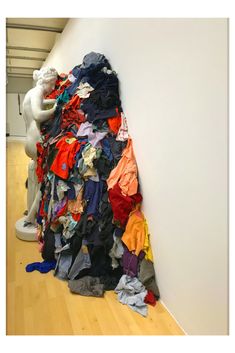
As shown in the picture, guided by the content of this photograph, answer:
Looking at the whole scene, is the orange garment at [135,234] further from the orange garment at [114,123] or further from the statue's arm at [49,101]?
the statue's arm at [49,101]

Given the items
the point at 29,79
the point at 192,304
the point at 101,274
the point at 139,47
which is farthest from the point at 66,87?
the point at 29,79

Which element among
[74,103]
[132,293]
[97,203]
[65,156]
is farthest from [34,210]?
[132,293]

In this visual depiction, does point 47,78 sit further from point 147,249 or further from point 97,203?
point 147,249

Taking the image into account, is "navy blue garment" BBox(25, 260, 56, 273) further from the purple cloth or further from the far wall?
the far wall

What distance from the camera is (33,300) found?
172 cm

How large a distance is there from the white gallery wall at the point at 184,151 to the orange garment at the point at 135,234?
0.20 feet

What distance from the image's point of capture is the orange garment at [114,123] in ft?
6.47

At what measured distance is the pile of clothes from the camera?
176 cm

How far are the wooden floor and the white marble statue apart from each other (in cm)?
71

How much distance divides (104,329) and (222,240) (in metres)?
0.84

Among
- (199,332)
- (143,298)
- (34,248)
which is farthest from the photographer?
(34,248)

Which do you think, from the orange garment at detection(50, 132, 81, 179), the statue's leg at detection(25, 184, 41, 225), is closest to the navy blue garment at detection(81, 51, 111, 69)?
the orange garment at detection(50, 132, 81, 179)

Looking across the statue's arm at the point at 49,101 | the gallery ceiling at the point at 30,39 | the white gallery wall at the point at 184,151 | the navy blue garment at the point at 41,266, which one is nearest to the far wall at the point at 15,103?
the gallery ceiling at the point at 30,39
